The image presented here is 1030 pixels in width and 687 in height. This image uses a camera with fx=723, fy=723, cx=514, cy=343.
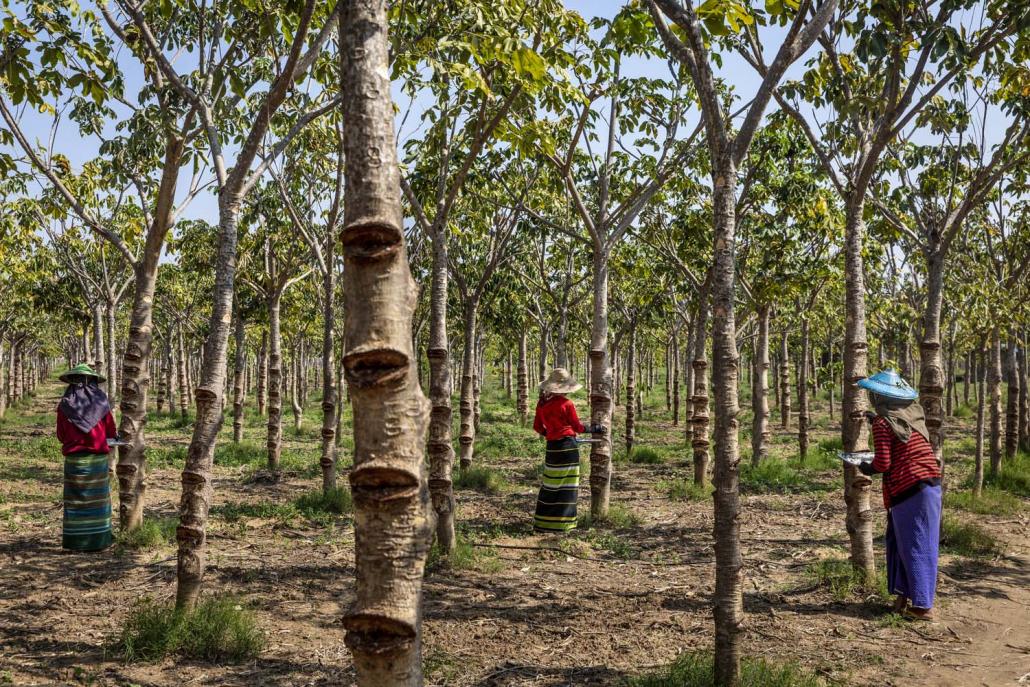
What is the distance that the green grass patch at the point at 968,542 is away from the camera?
8.23m

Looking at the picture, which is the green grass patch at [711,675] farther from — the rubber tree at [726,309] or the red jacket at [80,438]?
the red jacket at [80,438]

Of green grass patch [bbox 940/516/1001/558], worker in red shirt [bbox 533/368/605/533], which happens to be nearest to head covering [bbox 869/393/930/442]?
green grass patch [bbox 940/516/1001/558]

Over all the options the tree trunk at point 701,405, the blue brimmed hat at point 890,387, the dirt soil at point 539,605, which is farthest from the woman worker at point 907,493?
the tree trunk at point 701,405

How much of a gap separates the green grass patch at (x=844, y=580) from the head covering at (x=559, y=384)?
139 inches

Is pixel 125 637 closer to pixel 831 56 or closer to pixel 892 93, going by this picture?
pixel 892 93

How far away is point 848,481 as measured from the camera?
7125mm

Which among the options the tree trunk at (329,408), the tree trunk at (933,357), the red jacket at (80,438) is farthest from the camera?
the tree trunk at (329,408)

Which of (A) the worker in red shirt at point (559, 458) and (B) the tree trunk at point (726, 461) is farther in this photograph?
(A) the worker in red shirt at point (559, 458)

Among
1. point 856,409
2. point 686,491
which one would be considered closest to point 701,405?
point 686,491

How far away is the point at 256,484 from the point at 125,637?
26.5 ft

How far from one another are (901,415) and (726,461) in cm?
265

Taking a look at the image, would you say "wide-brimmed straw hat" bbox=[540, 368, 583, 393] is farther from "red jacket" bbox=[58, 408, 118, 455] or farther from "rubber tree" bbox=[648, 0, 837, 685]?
"red jacket" bbox=[58, 408, 118, 455]

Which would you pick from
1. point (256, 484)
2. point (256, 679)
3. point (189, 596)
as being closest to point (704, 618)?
point (256, 679)

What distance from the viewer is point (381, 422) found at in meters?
2.29
